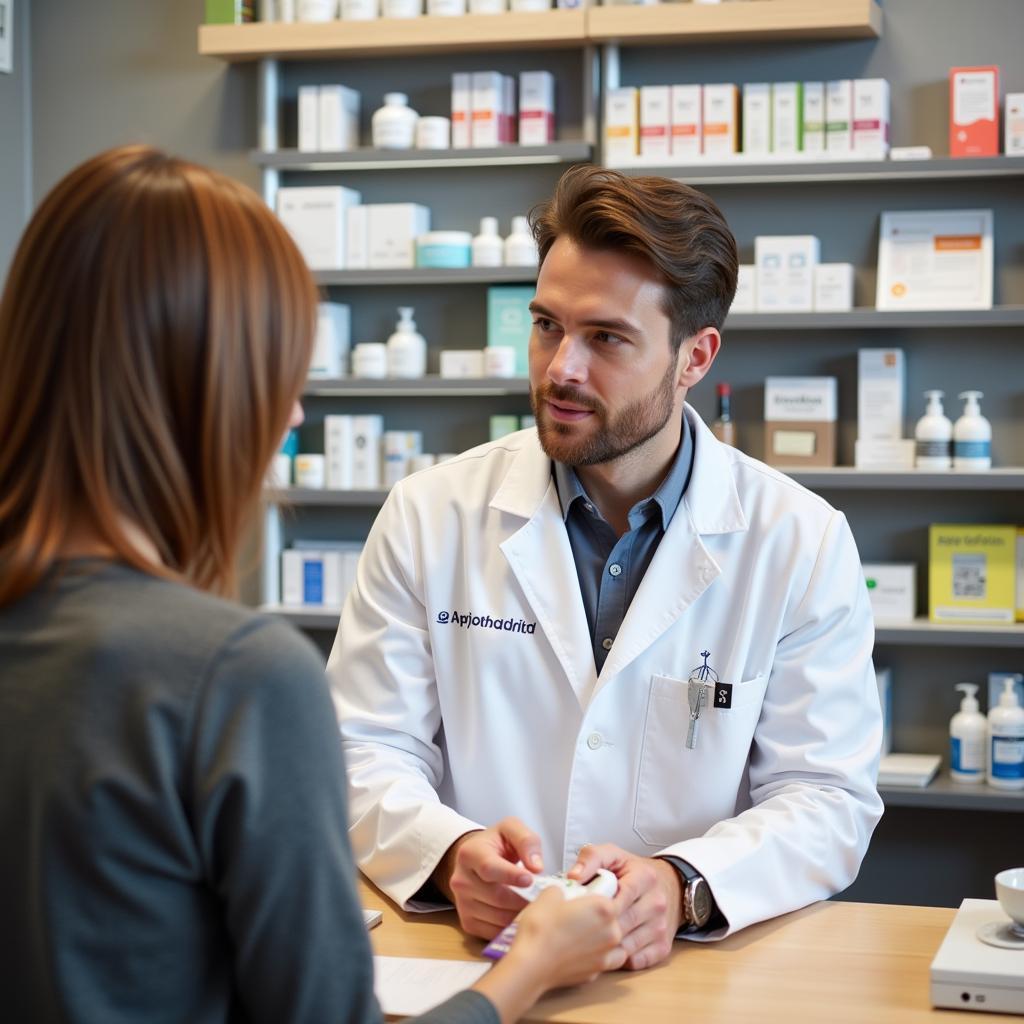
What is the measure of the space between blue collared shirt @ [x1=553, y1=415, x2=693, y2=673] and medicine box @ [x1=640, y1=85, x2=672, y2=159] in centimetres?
170

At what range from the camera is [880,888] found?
3602 mm

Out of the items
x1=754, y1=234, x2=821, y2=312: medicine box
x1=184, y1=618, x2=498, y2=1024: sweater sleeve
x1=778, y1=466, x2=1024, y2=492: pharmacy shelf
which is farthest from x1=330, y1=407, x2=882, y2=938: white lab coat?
x1=754, y1=234, x2=821, y2=312: medicine box

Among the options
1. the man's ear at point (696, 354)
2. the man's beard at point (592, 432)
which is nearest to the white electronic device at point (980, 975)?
the man's beard at point (592, 432)

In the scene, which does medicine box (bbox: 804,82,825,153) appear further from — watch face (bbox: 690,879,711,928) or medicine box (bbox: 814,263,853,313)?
watch face (bbox: 690,879,711,928)

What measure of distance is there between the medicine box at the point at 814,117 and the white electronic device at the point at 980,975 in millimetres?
2438

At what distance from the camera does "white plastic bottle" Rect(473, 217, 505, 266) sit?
3.61 meters

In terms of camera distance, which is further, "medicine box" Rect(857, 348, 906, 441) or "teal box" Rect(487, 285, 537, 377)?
"teal box" Rect(487, 285, 537, 377)

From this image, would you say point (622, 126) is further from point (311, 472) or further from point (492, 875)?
point (492, 875)

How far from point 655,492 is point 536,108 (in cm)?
194

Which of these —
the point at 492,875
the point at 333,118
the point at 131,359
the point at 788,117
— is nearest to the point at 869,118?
the point at 788,117

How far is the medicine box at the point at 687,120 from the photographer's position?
11.3 feet

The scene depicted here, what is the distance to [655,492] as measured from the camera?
6.46 feet

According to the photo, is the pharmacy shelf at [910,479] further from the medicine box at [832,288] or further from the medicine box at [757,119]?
the medicine box at [757,119]

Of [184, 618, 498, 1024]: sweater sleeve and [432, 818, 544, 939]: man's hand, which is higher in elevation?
[184, 618, 498, 1024]: sweater sleeve
